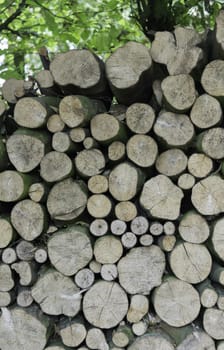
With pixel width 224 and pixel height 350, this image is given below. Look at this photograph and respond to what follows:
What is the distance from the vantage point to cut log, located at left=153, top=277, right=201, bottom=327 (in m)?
2.24

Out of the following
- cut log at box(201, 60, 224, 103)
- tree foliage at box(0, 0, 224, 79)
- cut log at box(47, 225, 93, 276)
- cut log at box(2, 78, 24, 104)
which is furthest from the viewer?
tree foliage at box(0, 0, 224, 79)

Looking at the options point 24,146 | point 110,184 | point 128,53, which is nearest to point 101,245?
point 110,184

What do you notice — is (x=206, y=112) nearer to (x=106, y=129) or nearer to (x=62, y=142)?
(x=106, y=129)

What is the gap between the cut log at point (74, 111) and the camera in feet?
7.30

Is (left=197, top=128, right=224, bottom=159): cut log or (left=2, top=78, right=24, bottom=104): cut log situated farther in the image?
(left=2, top=78, right=24, bottom=104): cut log

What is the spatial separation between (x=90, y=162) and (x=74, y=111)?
29 centimetres

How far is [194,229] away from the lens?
2211 millimetres

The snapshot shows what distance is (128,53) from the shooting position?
2.26 metres

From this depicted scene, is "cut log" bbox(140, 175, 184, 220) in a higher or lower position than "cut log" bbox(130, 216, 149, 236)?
higher

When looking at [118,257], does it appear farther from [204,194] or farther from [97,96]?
[97,96]

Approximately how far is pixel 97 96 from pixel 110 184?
549 mm

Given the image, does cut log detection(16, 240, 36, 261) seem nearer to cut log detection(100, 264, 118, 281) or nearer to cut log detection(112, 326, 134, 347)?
cut log detection(100, 264, 118, 281)

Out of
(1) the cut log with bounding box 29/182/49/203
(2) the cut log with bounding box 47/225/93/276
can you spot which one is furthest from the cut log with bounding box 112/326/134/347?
(1) the cut log with bounding box 29/182/49/203

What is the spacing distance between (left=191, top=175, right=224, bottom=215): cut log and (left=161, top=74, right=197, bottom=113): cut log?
401mm
